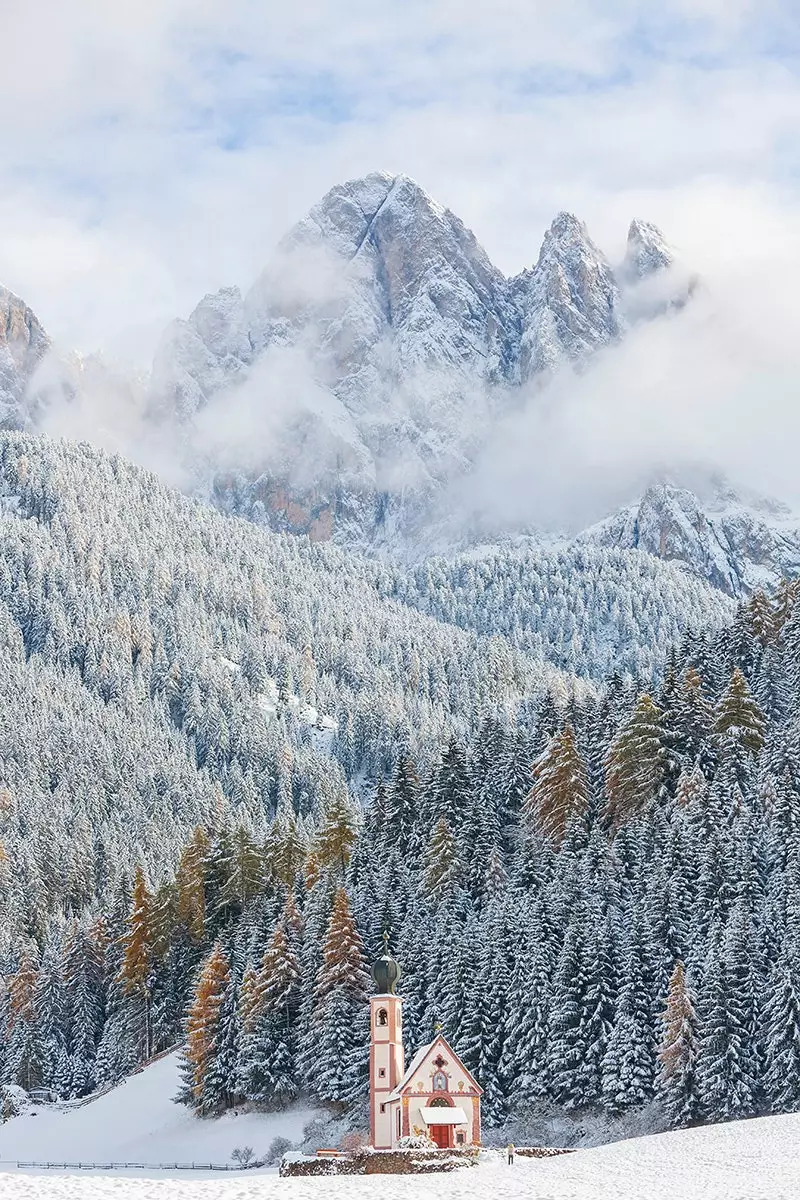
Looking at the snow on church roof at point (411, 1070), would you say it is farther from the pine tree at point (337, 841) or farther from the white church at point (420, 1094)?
the pine tree at point (337, 841)

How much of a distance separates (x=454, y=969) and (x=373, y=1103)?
13284 millimetres

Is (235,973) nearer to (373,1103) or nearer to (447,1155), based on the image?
(373,1103)

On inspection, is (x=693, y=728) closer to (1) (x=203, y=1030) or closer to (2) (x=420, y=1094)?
(1) (x=203, y=1030)

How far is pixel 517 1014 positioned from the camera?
78.2 m

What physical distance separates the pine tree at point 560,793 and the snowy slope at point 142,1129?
23120 mm

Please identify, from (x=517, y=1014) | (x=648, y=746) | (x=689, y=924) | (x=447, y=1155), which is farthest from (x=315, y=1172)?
(x=648, y=746)

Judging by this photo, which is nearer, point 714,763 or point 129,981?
point 714,763

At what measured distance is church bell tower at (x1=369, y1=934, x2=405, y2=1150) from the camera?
69.1 metres

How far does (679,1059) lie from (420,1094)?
39.1 feet

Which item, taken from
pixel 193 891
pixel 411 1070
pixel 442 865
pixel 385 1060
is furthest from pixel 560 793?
pixel 411 1070

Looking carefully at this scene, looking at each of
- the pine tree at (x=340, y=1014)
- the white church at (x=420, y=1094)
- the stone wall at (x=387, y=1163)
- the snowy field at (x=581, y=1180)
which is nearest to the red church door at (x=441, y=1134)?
the white church at (x=420, y=1094)

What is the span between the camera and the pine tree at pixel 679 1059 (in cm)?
6956

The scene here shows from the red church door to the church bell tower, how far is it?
1714 millimetres

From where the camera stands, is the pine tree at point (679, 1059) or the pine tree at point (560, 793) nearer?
the pine tree at point (679, 1059)
